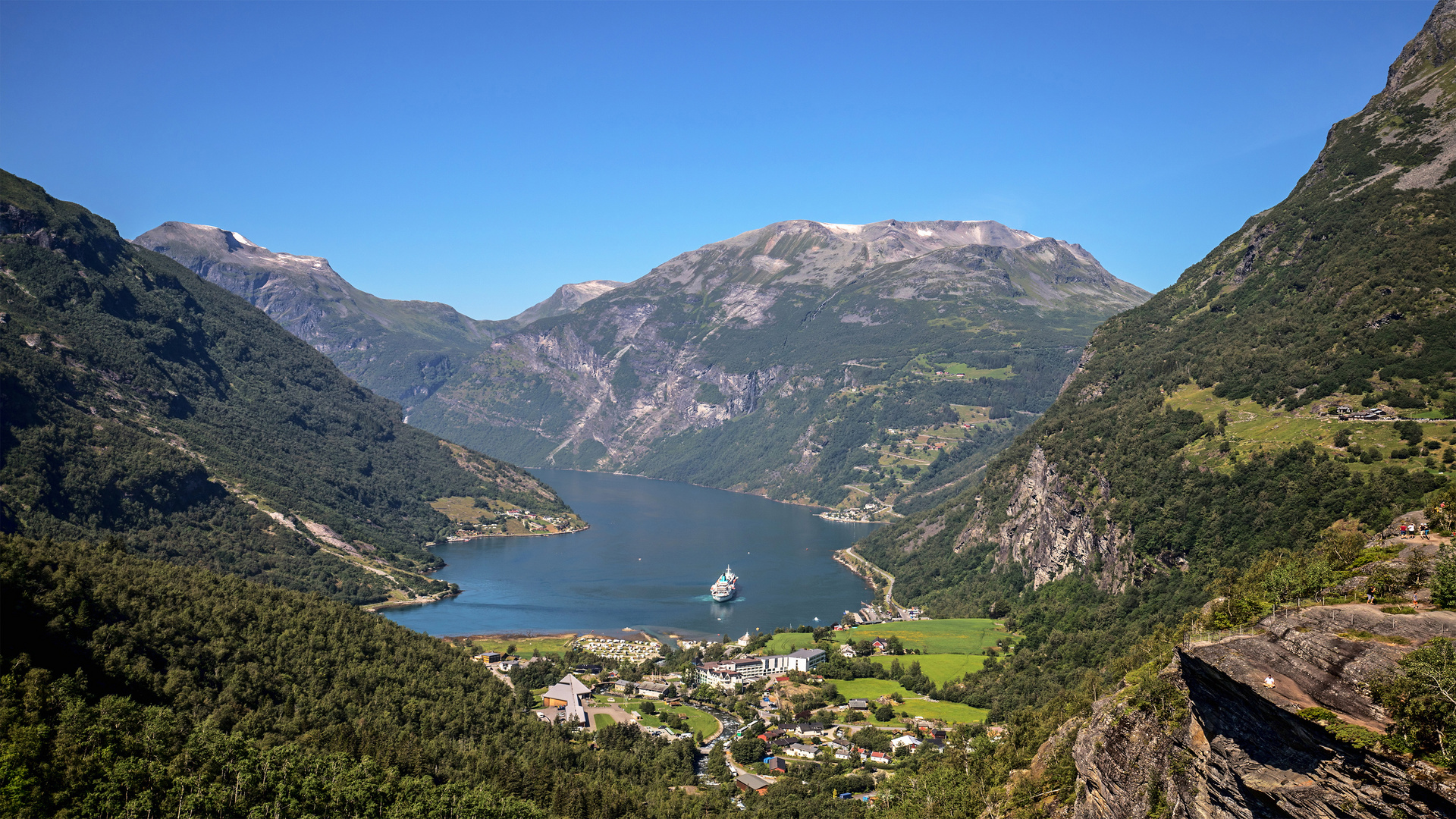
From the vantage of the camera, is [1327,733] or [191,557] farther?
[191,557]

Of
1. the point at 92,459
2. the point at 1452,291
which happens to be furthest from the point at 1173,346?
the point at 92,459

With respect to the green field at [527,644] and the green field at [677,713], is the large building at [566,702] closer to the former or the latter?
the green field at [677,713]

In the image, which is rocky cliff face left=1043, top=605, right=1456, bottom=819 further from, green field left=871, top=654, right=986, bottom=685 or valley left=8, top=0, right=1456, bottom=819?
green field left=871, top=654, right=986, bottom=685

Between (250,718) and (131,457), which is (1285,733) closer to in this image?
(250,718)

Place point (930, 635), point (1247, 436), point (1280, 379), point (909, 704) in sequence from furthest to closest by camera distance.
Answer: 1. point (930, 635)
2. point (1280, 379)
3. point (1247, 436)
4. point (909, 704)

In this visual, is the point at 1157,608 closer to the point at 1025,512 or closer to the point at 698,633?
the point at 1025,512

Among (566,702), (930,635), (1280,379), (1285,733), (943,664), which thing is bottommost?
(566,702)

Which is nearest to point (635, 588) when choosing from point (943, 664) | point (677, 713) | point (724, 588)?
point (724, 588)
